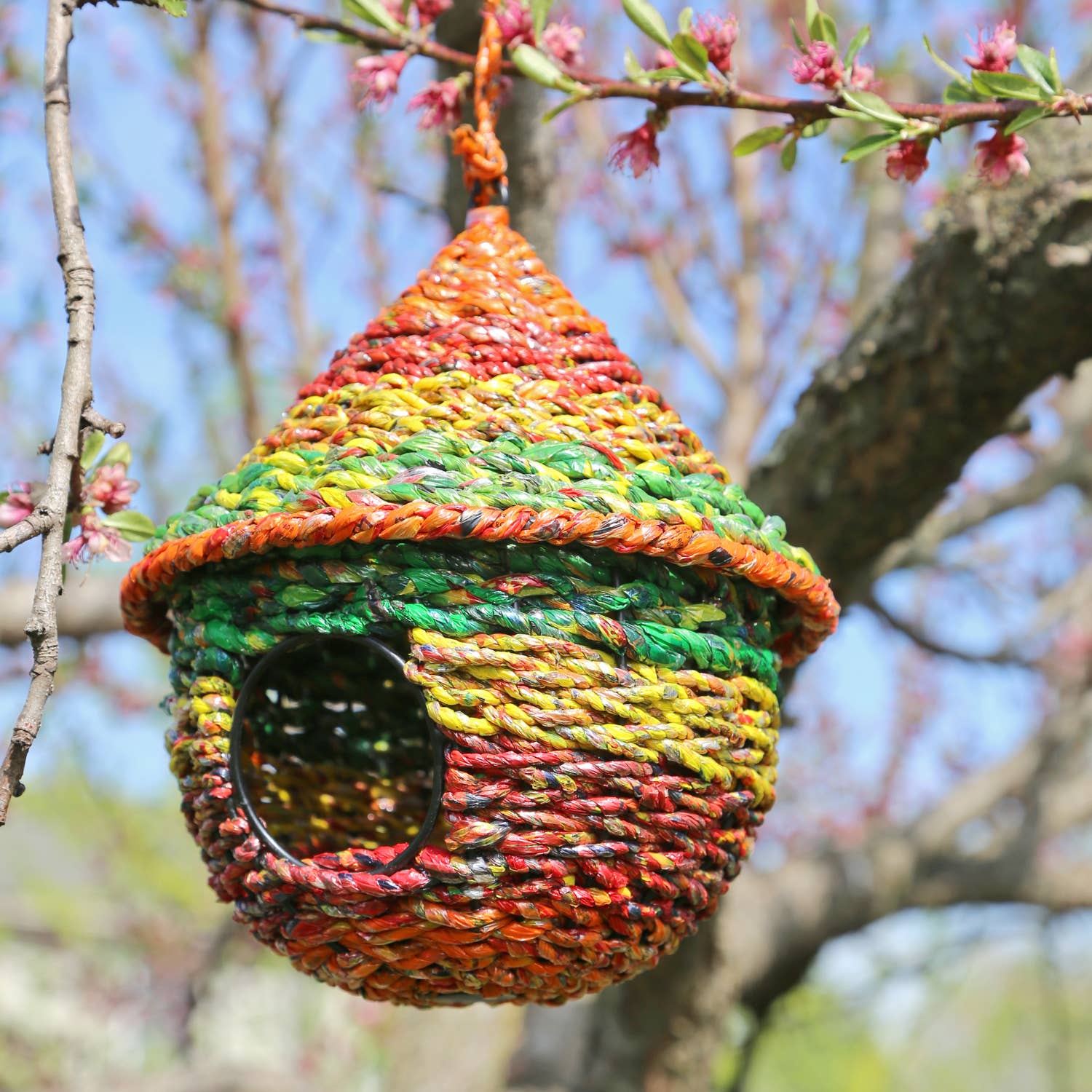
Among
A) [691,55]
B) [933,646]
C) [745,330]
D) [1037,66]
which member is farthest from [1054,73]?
[745,330]

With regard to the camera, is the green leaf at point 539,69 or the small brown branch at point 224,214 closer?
the green leaf at point 539,69

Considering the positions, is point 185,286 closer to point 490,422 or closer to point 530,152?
point 530,152

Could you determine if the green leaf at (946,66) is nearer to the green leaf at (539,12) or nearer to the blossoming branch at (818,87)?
the blossoming branch at (818,87)

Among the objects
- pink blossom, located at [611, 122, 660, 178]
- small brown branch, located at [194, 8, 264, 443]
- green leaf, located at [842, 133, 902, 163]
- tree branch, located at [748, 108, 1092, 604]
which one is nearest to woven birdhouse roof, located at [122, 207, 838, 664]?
pink blossom, located at [611, 122, 660, 178]

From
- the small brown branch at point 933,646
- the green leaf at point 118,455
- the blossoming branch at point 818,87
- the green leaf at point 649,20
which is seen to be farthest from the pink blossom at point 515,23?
the small brown branch at point 933,646

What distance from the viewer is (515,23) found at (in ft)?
3.29

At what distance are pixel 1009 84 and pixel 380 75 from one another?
19.2 inches

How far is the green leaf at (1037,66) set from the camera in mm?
850

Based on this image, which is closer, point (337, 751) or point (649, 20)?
point (649, 20)

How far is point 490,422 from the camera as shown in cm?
79

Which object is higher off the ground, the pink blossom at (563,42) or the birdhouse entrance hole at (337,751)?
the pink blossom at (563,42)

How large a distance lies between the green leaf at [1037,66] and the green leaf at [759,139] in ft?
0.56

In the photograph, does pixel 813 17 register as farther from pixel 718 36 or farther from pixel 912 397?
pixel 912 397

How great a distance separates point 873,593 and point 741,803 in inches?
49.1
